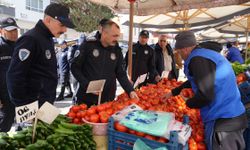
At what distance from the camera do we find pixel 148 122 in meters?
2.04

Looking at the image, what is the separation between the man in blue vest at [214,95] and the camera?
220cm

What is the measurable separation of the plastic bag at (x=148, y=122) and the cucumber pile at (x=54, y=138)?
1.03ft

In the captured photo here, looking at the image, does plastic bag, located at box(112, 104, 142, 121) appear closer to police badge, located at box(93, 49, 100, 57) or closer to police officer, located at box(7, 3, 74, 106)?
police officer, located at box(7, 3, 74, 106)

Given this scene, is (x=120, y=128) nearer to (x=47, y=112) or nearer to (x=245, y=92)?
(x=47, y=112)

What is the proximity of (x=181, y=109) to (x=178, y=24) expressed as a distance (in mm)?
7275

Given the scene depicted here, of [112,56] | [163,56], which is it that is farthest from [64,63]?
[112,56]

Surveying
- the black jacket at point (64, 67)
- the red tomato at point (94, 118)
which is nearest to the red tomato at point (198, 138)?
the red tomato at point (94, 118)

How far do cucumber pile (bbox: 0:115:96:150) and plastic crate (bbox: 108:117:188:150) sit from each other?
15 cm

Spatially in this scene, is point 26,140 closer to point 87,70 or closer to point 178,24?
point 87,70

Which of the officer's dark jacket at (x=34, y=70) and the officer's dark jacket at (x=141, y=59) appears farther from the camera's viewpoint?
the officer's dark jacket at (x=141, y=59)

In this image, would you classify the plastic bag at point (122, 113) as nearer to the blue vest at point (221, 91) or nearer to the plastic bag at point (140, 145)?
the plastic bag at point (140, 145)

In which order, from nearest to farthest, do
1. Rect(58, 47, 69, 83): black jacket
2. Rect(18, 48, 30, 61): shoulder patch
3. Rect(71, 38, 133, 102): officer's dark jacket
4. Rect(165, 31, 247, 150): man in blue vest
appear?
Rect(165, 31, 247, 150): man in blue vest
Rect(18, 48, 30, 61): shoulder patch
Rect(71, 38, 133, 102): officer's dark jacket
Rect(58, 47, 69, 83): black jacket

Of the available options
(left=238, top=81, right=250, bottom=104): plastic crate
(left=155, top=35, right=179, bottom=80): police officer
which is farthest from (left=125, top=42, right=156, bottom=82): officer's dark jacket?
(left=238, top=81, right=250, bottom=104): plastic crate

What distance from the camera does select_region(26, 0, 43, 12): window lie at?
2609cm
